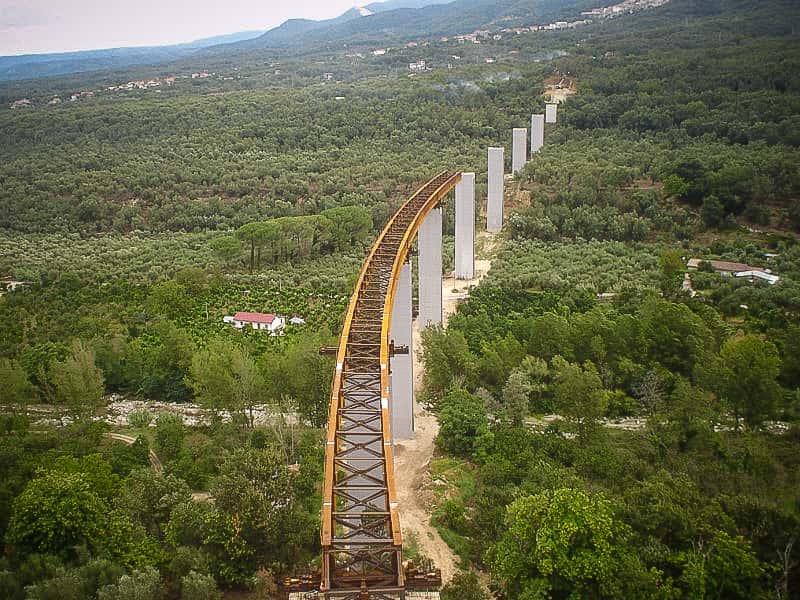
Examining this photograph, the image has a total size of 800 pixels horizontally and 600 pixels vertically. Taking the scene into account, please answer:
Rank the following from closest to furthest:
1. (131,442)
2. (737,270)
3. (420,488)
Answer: (420,488) < (131,442) < (737,270)

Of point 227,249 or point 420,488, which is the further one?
point 227,249

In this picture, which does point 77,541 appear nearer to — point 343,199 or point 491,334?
point 491,334

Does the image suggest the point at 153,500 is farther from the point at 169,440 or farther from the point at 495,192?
the point at 495,192

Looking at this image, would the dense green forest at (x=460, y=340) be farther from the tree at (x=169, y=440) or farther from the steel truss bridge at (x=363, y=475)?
the steel truss bridge at (x=363, y=475)

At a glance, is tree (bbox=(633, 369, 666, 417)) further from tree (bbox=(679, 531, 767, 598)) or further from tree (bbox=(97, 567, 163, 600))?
tree (bbox=(97, 567, 163, 600))

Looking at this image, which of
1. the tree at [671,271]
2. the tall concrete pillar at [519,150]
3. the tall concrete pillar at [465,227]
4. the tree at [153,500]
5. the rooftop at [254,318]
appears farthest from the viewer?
the tall concrete pillar at [519,150]

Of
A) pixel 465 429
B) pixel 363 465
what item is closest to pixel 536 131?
pixel 465 429

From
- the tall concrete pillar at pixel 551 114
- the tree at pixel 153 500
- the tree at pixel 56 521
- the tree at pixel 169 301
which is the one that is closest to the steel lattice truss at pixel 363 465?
the tree at pixel 153 500
